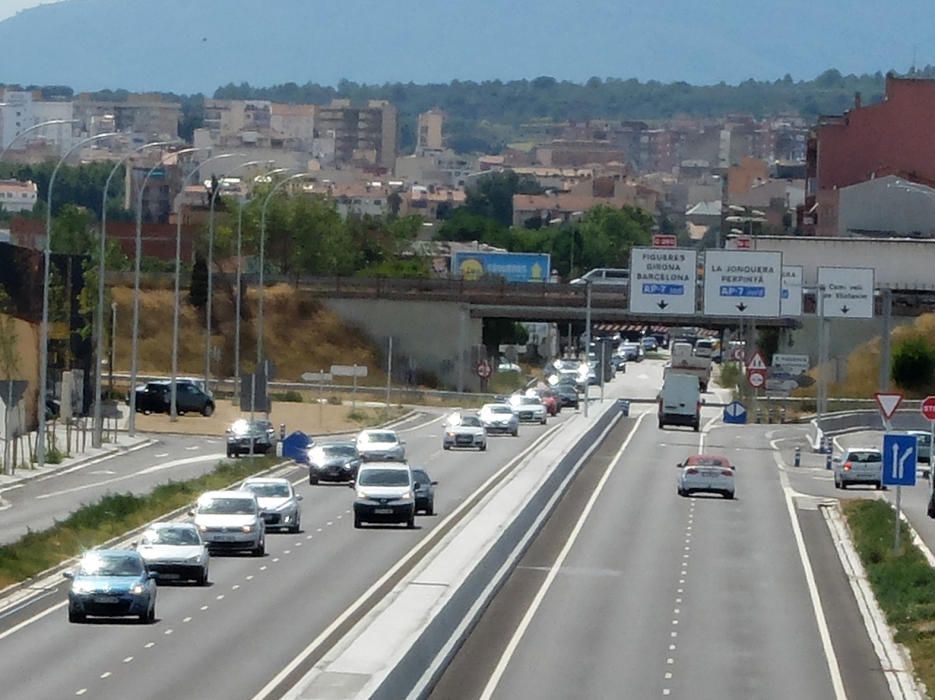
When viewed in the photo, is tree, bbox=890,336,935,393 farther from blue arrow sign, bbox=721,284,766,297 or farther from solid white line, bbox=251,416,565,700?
solid white line, bbox=251,416,565,700

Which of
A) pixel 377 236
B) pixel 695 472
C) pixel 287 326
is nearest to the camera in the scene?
pixel 695 472

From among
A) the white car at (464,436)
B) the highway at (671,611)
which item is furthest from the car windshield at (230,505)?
the white car at (464,436)

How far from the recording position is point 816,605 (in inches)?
1393

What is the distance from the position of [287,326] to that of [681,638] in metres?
83.0

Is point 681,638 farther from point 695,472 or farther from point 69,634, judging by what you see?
point 695,472

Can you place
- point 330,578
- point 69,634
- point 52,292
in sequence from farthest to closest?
1. point 52,292
2. point 330,578
3. point 69,634

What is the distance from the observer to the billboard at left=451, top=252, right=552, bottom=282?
137 meters

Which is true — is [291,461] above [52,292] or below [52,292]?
below

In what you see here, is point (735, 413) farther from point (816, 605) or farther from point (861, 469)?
point (816, 605)

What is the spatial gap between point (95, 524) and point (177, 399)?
41.1 meters

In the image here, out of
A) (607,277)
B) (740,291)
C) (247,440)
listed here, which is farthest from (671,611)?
(607,277)

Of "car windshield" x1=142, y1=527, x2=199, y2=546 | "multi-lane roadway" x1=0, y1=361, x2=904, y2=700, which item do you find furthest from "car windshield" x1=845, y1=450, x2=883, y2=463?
"car windshield" x1=142, y1=527, x2=199, y2=546

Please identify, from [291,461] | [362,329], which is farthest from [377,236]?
[291,461]

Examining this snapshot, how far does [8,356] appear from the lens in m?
63.9
